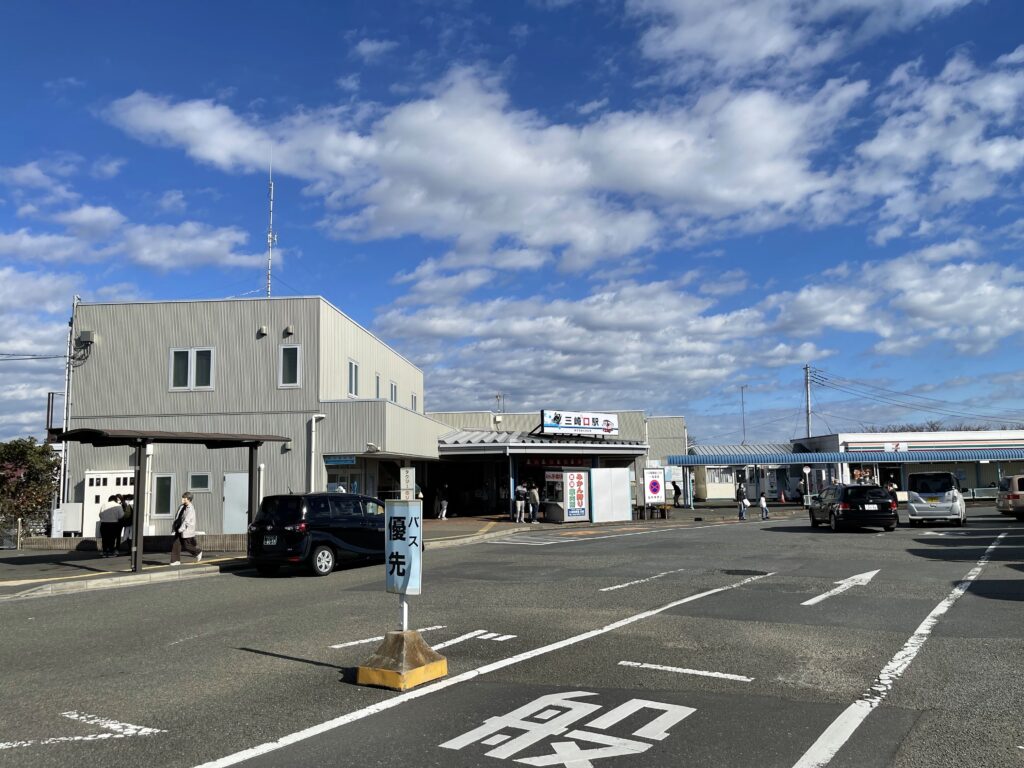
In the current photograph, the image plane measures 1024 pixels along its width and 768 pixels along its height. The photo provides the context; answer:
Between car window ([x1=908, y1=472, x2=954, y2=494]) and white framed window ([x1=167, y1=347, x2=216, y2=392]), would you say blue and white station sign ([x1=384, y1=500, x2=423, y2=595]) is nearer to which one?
white framed window ([x1=167, y1=347, x2=216, y2=392])

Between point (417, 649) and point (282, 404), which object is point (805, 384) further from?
point (417, 649)

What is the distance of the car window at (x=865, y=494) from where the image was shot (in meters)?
25.7

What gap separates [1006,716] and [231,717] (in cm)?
594

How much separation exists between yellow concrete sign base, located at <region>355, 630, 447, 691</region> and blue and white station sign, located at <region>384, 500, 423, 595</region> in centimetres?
44

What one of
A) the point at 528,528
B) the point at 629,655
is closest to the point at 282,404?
the point at 528,528

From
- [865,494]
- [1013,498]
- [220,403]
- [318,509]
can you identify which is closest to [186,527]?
[318,509]

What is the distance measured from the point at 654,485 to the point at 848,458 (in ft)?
65.3

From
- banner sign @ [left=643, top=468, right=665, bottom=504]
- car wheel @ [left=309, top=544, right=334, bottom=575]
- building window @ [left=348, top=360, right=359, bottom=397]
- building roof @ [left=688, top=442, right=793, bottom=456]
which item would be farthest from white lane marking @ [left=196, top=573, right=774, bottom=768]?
building roof @ [left=688, top=442, right=793, bottom=456]

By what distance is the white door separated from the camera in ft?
84.3

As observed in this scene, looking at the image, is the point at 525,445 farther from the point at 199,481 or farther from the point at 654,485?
the point at 199,481

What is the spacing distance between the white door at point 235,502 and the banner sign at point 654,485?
63.6ft

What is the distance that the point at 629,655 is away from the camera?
827 centimetres

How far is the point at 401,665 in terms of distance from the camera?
277 inches

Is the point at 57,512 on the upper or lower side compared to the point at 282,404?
lower
